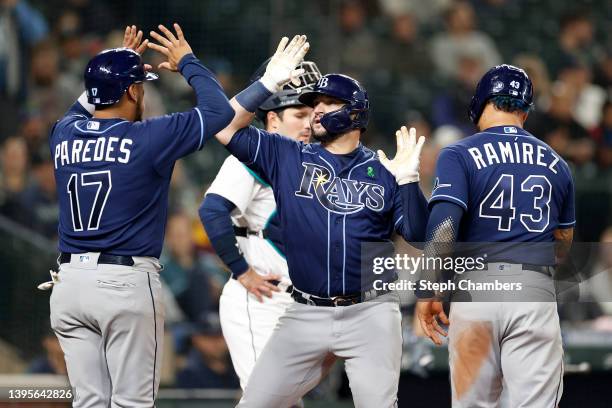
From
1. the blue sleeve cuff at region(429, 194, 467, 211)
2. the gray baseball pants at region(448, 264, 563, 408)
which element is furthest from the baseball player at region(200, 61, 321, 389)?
the gray baseball pants at region(448, 264, 563, 408)

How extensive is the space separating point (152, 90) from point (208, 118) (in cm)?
499

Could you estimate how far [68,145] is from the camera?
453 cm

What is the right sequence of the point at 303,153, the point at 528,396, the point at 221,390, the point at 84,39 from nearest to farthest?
the point at 528,396 → the point at 303,153 → the point at 221,390 → the point at 84,39

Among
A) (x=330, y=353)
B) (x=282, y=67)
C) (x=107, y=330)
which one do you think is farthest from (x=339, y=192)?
(x=107, y=330)

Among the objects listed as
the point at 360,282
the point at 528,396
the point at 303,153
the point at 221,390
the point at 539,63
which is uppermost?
the point at 539,63

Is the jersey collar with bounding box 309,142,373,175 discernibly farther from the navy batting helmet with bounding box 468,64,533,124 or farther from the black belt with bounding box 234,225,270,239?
the black belt with bounding box 234,225,270,239

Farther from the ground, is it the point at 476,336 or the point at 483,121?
the point at 483,121

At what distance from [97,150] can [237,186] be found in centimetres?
102

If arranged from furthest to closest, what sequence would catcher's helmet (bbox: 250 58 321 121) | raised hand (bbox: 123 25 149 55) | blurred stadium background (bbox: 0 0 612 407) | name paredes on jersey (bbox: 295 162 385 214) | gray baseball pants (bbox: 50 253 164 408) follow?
blurred stadium background (bbox: 0 0 612 407), catcher's helmet (bbox: 250 58 321 121), raised hand (bbox: 123 25 149 55), name paredes on jersey (bbox: 295 162 385 214), gray baseball pants (bbox: 50 253 164 408)

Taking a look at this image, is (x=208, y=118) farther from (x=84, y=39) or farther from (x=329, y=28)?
(x=84, y=39)

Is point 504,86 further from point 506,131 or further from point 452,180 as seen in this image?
point 452,180

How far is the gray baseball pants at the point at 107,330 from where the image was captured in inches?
174

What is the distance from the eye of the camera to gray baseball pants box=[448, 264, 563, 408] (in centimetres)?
445

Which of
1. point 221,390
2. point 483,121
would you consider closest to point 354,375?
point 483,121
